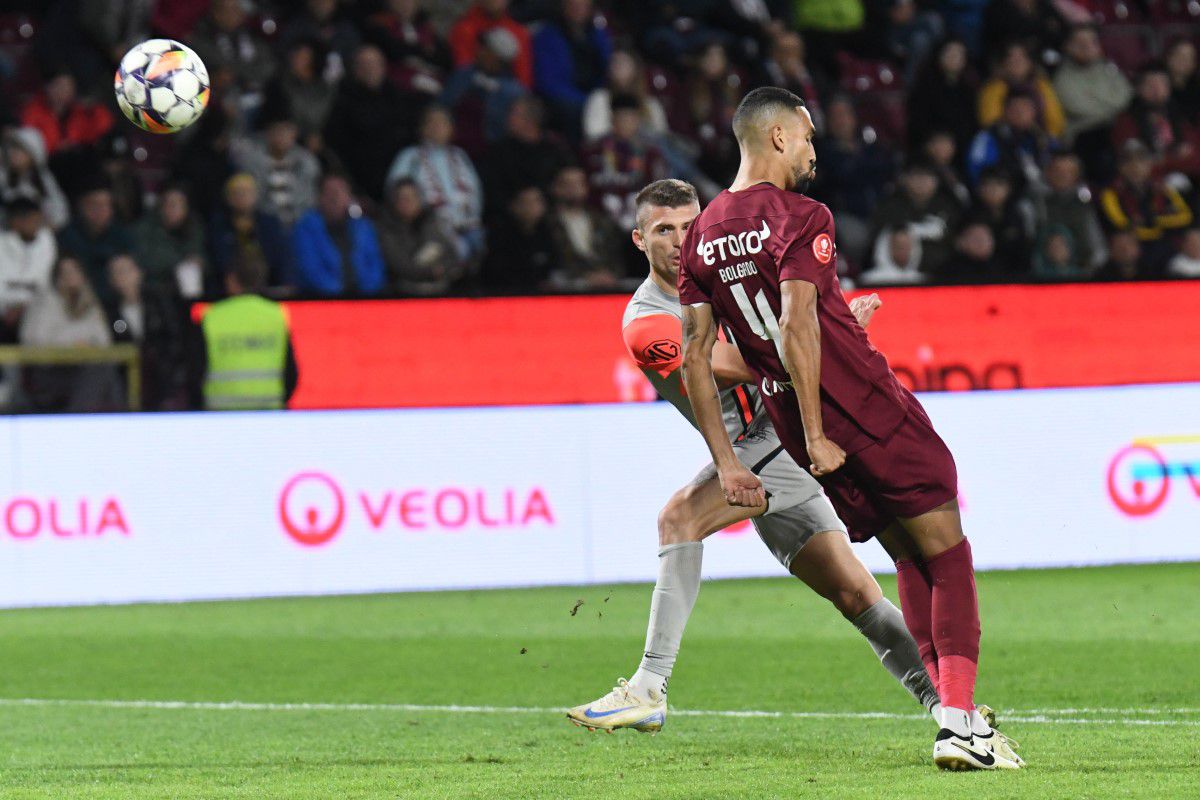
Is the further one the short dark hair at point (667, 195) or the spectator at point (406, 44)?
the spectator at point (406, 44)

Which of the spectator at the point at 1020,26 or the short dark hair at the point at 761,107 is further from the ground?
the spectator at the point at 1020,26

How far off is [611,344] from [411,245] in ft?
6.47

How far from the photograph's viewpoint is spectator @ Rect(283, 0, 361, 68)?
16.6 metres

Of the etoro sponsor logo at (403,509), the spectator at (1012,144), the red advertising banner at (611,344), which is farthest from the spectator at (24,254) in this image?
the spectator at (1012,144)

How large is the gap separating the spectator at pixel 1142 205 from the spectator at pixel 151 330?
8.09m

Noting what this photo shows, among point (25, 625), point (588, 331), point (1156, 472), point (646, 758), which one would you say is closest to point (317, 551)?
point (25, 625)

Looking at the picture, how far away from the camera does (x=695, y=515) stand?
6.50 m

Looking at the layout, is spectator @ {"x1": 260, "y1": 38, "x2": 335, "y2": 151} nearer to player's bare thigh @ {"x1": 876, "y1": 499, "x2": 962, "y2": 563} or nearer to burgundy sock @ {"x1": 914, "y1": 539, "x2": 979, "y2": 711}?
player's bare thigh @ {"x1": 876, "y1": 499, "x2": 962, "y2": 563}

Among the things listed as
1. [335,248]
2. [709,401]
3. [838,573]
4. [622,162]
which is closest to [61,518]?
[335,248]

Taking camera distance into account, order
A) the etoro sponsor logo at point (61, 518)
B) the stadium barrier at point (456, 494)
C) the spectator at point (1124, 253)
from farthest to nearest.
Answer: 1. the spectator at point (1124, 253)
2. the stadium barrier at point (456, 494)
3. the etoro sponsor logo at point (61, 518)

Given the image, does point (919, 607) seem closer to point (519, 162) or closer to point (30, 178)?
point (519, 162)

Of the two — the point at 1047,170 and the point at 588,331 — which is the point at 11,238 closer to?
the point at 588,331

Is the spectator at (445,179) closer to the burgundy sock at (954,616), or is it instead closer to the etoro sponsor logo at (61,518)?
the etoro sponsor logo at (61,518)

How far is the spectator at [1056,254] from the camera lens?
16312 mm
